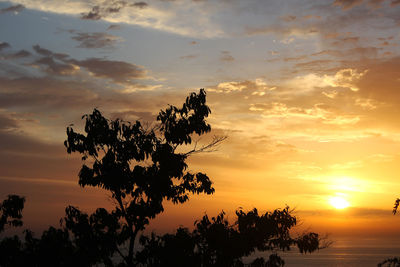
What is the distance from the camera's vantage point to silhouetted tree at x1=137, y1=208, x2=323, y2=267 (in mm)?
16578

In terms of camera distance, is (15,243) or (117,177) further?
(15,243)

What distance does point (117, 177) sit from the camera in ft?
54.7

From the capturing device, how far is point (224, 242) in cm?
1719

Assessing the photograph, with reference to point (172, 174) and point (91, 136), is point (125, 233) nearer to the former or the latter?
point (172, 174)

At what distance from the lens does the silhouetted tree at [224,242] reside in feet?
54.4

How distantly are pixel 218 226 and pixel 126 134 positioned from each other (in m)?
5.01

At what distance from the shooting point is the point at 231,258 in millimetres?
17188

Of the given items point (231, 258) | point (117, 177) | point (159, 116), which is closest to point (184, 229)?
point (231, 258)

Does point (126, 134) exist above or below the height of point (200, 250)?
above

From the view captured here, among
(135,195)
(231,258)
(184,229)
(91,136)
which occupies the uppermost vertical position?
(91,136)

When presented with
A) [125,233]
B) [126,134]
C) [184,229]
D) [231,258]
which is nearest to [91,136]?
[126,134]

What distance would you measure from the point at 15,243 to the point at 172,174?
7112 mm

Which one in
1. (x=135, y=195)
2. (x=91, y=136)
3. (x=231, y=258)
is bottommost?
(x=231, y=258)

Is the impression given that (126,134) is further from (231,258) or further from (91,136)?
(231,258)
